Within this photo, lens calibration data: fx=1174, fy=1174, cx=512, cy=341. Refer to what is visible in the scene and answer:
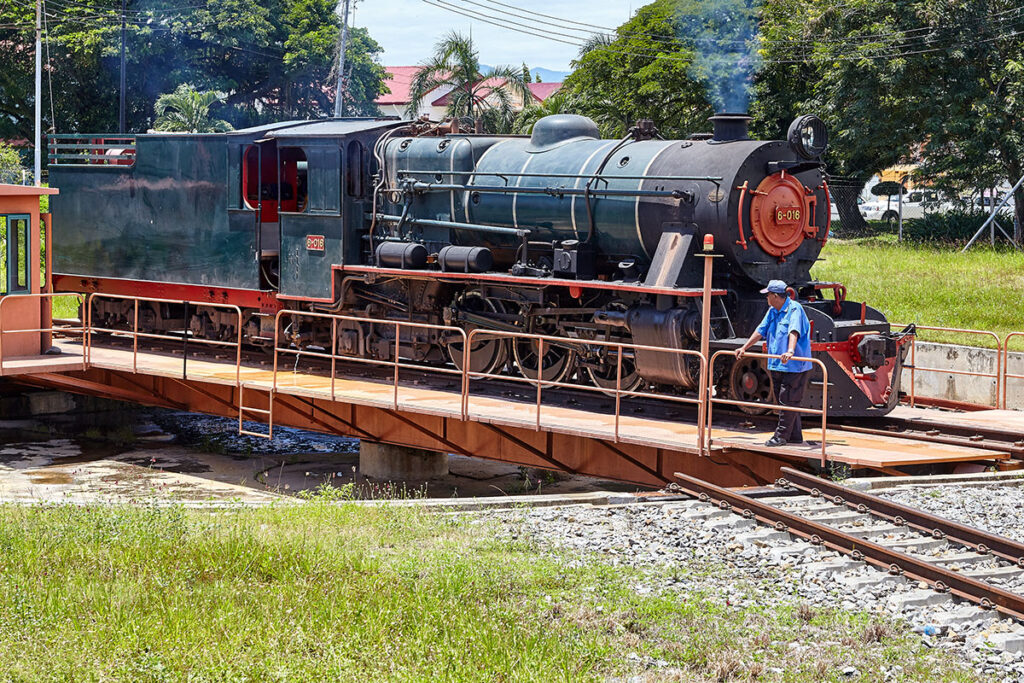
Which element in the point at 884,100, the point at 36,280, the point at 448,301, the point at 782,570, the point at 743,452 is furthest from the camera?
the point at 884,100

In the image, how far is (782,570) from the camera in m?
8.50

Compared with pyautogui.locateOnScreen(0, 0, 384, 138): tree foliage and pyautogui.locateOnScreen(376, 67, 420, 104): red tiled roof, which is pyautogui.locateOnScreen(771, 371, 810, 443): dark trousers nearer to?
pyautogui.locateOnScreen(0, 0, 384, 138): tree foliage

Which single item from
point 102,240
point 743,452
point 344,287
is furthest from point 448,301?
point 102,240

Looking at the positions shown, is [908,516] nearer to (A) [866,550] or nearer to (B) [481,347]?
(A) [866,550]

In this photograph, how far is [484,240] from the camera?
15602 millimetres

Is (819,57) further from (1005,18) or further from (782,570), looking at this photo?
(782,570)

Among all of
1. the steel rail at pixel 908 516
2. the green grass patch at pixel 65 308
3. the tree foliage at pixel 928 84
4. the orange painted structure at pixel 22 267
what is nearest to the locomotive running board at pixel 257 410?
the orange painted structure at pixel 22 267

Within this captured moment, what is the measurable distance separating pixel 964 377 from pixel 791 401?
8.70m

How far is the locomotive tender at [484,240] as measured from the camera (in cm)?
1326

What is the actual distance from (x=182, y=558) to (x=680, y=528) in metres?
3.89

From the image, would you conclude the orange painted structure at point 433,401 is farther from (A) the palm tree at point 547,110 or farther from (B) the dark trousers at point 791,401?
(A) the palm tree at point 547,110

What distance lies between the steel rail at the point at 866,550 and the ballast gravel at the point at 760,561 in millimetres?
92

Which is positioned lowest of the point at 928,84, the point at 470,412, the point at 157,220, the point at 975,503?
the point at 975,503

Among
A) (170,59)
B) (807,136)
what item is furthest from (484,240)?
(170,59)
